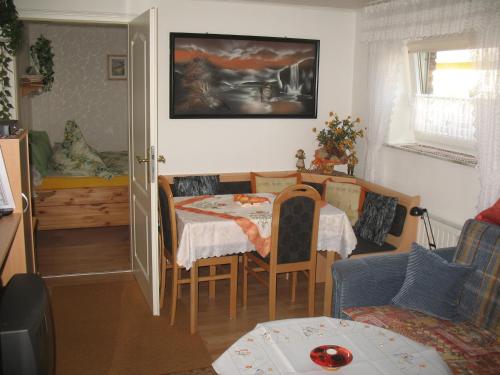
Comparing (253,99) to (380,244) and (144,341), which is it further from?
(144,341)

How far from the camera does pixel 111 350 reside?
336 centimetres

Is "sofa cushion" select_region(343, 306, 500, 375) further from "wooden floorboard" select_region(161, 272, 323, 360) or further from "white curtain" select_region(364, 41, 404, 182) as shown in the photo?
"white curtain" select_region(364, 41, 404, 182)

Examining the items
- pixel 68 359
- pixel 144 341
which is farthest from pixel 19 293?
pixel 144 341

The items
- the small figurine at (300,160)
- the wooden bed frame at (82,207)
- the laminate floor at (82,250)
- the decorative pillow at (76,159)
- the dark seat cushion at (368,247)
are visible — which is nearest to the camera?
the dark seat cushion at (368,247)

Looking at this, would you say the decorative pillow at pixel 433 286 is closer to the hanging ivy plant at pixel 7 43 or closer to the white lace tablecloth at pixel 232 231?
the white lace tablecloth at pixel 232 231

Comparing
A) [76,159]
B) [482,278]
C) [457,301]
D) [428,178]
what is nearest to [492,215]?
[482,278]

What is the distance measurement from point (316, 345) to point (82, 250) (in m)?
3.50

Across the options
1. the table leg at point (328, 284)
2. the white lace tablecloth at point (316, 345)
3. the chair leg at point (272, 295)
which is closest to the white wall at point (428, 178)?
the table leg at point (328, 284)

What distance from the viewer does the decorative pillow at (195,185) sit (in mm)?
4582

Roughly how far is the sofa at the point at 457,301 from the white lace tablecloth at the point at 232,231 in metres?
0.65

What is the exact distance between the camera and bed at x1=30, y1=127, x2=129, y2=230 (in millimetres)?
5621

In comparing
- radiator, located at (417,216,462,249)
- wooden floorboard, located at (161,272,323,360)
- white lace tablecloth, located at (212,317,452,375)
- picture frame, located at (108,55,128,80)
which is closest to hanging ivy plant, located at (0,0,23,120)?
wooden floorboard, located at (161,272,323,360)

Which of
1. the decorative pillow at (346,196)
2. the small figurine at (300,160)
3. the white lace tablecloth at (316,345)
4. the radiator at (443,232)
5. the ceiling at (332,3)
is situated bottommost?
the white lace tablecloth at (316,345)

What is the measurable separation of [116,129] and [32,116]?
113 centimetres
